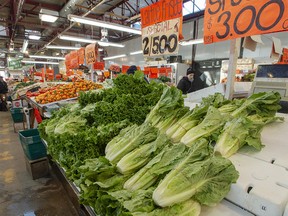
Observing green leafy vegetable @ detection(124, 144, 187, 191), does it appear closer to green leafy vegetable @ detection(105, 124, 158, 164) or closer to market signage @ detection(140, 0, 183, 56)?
green leafy vegetable @ detection(105, 124, 158, 164)

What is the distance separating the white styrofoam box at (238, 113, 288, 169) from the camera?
130 centimetres

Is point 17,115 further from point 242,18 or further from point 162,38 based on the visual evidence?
point 242,18

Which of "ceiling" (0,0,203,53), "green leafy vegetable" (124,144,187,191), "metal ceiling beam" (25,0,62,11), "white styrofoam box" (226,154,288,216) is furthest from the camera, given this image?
"metal ceiling beam" (25,0,62,11)

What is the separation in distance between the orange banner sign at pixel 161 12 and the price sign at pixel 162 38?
8 cm

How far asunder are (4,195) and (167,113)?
3.41m

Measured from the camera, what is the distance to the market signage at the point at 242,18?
194 centimetres

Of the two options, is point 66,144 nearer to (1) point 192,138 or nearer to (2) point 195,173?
(1) point 192,138

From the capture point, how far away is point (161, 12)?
3432 mm

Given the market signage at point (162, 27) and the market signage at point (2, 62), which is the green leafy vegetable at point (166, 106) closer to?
the market signage at point (162, 27)

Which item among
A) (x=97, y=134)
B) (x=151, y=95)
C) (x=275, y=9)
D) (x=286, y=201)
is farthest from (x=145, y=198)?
(x=275, y=9)

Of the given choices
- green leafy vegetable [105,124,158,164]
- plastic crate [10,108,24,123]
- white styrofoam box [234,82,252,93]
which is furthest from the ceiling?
green leafy vegetable [105,124,158,164]

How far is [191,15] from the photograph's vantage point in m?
12.2

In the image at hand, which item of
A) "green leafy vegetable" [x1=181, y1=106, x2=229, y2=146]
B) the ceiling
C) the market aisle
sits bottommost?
the market aisle

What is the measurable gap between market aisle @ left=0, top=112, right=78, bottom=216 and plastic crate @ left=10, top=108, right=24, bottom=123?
2.79m
